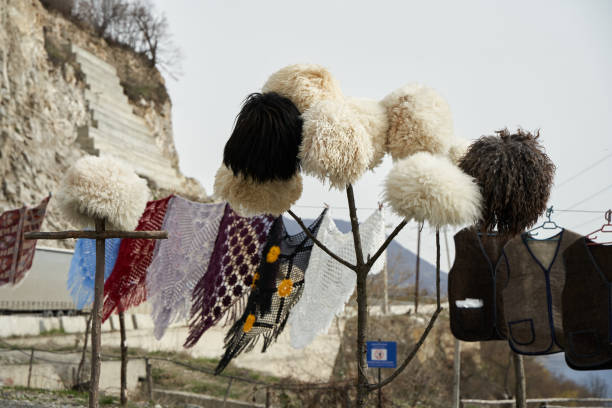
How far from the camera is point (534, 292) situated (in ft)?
11.6

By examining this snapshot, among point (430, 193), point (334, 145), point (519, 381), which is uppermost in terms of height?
point (334, 145)

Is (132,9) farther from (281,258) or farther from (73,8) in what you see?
(281,258)

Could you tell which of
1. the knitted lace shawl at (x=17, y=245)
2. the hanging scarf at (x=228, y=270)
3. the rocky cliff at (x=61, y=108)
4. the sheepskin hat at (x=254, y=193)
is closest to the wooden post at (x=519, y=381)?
the sheepskin hat at (x=254, y=193)

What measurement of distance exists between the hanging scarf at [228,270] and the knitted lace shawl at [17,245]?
3168 mm

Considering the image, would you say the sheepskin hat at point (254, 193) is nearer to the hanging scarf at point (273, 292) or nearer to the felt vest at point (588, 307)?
the hanging scarf at point (273, 292)

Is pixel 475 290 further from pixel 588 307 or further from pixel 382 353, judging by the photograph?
pixel 382 353

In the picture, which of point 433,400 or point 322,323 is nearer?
point 322,323

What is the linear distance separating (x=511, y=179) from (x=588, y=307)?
49.1 inches

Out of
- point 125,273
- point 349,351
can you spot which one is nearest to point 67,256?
point 349,351

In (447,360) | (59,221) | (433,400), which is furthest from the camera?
(59,221)

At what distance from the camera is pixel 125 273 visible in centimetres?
543

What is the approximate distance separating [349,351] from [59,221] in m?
11.2

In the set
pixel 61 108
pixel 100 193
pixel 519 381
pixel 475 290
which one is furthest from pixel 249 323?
pixel 61 108

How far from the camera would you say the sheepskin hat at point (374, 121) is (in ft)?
8.47
